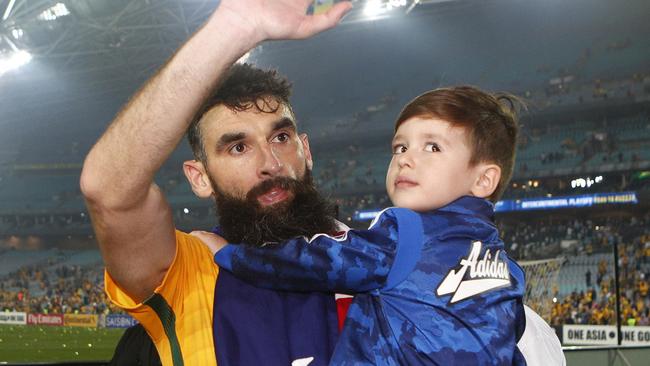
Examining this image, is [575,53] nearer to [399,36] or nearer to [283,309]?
[399,36]

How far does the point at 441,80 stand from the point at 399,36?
20.1 feet

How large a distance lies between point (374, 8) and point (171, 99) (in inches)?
814

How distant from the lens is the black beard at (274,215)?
5.62 feet

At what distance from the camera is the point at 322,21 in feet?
4.16

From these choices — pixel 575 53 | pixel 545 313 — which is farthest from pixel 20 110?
pixel 545 313

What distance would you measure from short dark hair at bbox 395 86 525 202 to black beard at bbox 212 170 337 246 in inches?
13.4

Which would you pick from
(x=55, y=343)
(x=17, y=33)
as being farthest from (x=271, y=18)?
(x=17, y=33)

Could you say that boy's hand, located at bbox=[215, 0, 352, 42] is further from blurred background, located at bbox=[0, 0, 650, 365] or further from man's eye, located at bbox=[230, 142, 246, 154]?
blurred background, located at bbox=[0, 0, 650, 365]

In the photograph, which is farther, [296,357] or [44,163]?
[44,163]

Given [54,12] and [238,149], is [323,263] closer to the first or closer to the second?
[238,149]

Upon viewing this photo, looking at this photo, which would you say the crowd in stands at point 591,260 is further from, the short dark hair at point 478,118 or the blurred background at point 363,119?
the short dark hair at point 478,118

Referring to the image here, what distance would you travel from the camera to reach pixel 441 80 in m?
30.0

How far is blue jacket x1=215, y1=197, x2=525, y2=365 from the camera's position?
60.2 inches

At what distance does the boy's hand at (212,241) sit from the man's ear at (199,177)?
0.41ft
